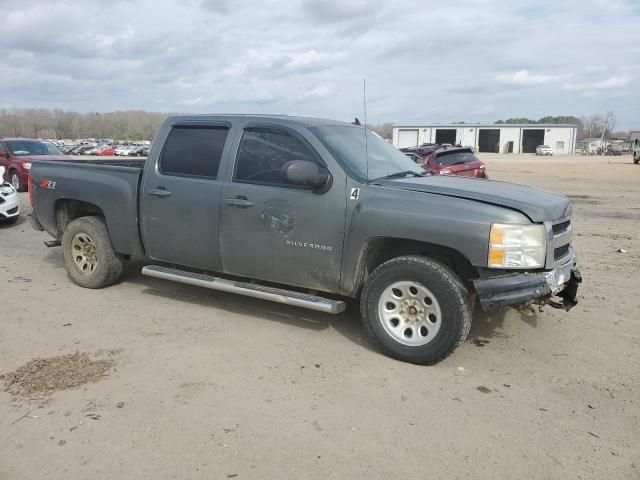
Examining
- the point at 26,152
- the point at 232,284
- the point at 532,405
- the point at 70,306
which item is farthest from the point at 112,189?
the point at 26,152

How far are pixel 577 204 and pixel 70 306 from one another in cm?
1316

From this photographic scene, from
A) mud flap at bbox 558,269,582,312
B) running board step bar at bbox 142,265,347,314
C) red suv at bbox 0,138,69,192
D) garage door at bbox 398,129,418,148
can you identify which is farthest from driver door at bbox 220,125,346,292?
garage door at bbox 398,129,418,148

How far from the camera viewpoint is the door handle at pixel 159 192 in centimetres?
552

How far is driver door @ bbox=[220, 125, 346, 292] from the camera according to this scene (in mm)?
4691

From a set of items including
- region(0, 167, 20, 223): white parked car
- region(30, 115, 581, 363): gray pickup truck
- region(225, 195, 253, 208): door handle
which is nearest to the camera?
region(30, 115, 581, 363): gray pickup truck

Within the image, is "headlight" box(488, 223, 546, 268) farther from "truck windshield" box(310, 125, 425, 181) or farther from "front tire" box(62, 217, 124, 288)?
"front tire" box(62, 217, 124, 288)

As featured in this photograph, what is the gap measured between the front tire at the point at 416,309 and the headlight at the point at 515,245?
1.23 ft

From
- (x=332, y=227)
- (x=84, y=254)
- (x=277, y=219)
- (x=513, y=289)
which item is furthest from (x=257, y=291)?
(x=84, y=254)

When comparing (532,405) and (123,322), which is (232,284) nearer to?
(123,322)

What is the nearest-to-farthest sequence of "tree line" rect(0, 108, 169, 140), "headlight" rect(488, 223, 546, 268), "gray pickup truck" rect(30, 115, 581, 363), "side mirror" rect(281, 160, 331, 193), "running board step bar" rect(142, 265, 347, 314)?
"headlight" rect(488, 223, 546, 268) → "gray pickup truck" rect(30, 115, 581, 363) → "side mirror" rect(281, 160, 331, 193) → "running board step bar" rect(142, 265, 347, 314) → "tree line" rect(0, 108, 169, 140)

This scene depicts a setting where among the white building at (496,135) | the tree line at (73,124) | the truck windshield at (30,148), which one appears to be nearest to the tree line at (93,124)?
the tree line at (73,124)

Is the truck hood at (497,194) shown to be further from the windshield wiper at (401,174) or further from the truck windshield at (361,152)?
the truck windshield at (361,152)

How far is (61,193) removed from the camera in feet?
21.0

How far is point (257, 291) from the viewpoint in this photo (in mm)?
5000
